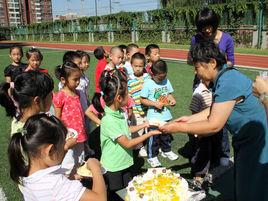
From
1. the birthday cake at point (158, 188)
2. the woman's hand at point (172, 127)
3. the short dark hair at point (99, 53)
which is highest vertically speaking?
the short dark hair at point (99, 53)

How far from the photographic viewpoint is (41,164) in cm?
208

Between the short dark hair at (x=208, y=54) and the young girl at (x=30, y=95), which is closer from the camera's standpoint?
the short dark hair at (x=208, y=54)

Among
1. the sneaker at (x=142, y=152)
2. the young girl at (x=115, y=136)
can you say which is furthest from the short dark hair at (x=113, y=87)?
the sneaker at (x=142, y=152)

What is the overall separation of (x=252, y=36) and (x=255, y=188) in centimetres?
1934

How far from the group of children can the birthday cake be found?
1.40ft

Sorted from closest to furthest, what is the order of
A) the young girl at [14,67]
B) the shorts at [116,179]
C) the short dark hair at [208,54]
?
the short dark hair at [208,54], the shorts at [116,179], the young girl at [14,67]

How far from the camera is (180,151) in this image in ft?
16.8

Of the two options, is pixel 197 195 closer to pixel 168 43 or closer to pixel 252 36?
pixel 252 36

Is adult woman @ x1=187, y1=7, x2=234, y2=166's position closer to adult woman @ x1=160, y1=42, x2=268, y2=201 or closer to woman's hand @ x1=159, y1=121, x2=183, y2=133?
adult woman @ x1=160, y1=42, x2=268, y2=201

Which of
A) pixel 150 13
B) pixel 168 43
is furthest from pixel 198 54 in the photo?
pixel 150 13

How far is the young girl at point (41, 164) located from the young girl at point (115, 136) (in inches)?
45.1

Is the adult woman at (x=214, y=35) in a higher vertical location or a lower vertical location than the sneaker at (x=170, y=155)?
higher

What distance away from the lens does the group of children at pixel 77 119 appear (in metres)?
2.06

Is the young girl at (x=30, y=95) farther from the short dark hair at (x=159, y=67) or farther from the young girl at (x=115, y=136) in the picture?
the short dark hair at (x=159, y=67)
